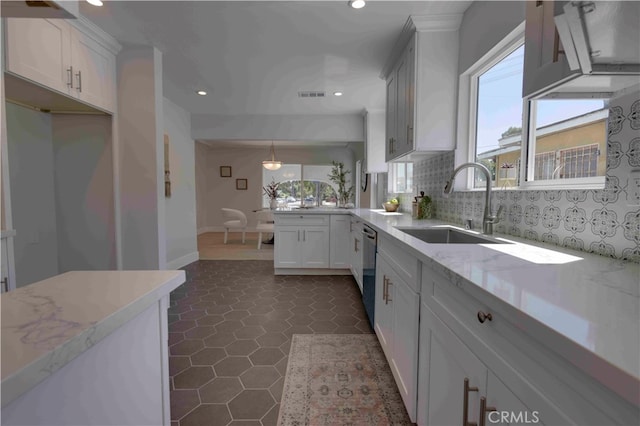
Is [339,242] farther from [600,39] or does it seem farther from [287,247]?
[600,39]

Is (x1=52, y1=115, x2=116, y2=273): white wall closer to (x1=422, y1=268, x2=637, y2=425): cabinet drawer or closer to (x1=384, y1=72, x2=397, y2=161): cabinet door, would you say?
(x1=384, y1=72, x2=397, y2=161): cabinet door

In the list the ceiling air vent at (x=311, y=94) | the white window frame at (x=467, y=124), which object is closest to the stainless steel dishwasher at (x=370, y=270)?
the white window frame at (x=467, y=124)

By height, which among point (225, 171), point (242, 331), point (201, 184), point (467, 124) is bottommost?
point (242, 331)

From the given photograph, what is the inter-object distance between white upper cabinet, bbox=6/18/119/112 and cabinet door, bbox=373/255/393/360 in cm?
273

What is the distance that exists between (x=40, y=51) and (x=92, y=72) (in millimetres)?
512

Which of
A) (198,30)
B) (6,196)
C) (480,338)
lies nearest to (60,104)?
(6,196)

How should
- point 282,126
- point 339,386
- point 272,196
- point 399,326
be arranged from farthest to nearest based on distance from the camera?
point 272,196 < point 282,126 < point 339,386 < point 399,326

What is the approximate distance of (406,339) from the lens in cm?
145

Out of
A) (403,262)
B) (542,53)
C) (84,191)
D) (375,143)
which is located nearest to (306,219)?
(375,143)

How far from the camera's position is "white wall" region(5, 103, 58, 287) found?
7.73 ft

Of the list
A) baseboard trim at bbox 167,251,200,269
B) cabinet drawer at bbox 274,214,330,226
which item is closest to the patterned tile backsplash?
cabinet drawer at bbox 274,214,330,226

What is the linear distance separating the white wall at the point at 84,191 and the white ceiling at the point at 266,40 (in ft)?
3.11

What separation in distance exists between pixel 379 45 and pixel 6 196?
3018 millimetres

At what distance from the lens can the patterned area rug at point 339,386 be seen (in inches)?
58.7
